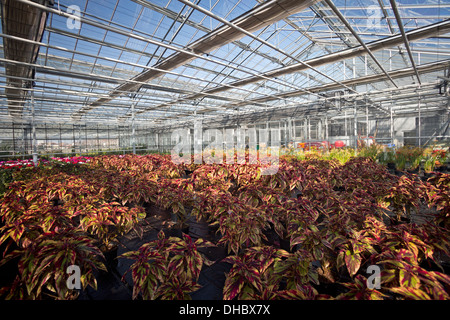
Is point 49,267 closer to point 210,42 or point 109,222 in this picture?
point 109,222

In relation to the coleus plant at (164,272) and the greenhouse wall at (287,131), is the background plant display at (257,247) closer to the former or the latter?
the coleus plant at (164,272)

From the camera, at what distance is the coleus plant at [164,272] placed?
1.15 m

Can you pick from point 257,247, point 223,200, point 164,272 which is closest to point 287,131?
point 223,200

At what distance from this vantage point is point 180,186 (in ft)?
10.4

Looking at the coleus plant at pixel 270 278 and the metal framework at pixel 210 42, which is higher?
the metal framework at pixel 210 42

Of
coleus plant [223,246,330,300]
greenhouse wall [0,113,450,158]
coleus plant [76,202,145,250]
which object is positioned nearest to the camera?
coleus plant [223,246,330,300]

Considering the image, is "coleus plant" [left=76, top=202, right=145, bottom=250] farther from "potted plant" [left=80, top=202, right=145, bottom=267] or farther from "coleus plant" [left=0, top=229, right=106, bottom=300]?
"coleus plant" [left=0, top=229, right=106, bottom=300]

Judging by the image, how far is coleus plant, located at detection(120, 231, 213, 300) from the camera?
1152mm

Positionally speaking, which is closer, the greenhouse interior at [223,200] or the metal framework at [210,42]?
the greenhouse interior at [223,200]

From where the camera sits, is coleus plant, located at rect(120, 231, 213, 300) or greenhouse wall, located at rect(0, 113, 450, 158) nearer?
coleus plant, located at rect(120, 231, 213, 300)

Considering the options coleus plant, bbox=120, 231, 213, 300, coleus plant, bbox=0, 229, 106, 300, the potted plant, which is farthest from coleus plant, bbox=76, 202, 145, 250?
coleus plant, bbox=120, 231, 213, 300

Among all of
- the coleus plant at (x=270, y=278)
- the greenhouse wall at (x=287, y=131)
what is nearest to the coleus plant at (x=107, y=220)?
the coleus plant at (x=270, y=278)

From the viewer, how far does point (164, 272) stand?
123 cm

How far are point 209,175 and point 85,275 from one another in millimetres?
2422
